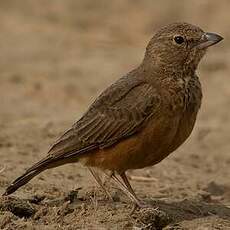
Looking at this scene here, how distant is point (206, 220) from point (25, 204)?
152 centimetres

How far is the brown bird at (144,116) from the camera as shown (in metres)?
7.36

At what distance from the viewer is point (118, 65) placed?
15.1 metres

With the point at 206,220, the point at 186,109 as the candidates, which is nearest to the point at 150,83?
the point at 186,109

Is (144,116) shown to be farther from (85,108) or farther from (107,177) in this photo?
(85,108)

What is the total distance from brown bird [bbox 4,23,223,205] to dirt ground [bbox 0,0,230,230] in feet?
1.15

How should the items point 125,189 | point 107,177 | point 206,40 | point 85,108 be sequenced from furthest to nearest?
point 85,108 → point 107,177 → point 206,40 → point 125,189

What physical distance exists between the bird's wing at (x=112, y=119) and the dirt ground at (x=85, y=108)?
413 millimetres

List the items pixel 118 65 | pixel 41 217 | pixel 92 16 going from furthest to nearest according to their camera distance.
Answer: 1. pixel 92 16
2. pixel 118 65
3. pixel 41 217

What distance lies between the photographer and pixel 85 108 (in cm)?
1297

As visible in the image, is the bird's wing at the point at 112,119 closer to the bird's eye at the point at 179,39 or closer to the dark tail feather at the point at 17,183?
the dark tail feather at the point at 17,183

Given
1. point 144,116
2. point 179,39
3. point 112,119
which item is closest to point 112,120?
point 112,119

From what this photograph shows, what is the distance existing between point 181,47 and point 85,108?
5.17 meters

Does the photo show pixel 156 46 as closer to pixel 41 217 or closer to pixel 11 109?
pixel 41 217

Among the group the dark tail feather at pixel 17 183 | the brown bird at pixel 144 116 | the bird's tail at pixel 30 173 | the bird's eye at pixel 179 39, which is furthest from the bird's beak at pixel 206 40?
the dark tail feather at pixel 17 183
